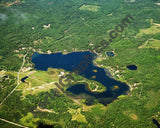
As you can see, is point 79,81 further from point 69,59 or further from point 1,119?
point 1,119

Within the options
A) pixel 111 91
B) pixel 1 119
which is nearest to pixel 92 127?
pixel 111 91

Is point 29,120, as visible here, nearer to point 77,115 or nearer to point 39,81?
point 77,115

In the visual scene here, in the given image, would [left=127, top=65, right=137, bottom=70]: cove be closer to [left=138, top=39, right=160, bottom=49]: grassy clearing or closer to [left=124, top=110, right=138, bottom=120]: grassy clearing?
[left=138, top=39, right=160, bottom=49]: grassy clearing

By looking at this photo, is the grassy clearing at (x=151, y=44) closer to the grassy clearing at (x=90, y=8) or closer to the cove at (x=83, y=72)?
the cove at (x=83, y=72)

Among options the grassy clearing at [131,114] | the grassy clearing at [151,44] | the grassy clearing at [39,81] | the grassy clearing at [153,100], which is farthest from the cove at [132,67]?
the grassy clearing at [39,81]

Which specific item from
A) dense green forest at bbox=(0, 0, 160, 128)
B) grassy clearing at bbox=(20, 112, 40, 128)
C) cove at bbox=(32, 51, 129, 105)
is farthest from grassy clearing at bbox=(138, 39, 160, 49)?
grassy clearing at bbox=(20, 112, 40, 128)

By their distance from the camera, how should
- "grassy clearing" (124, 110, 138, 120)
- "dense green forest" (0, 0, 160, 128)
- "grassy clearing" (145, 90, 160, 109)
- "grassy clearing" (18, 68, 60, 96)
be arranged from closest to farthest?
1. "grassy clearing" (124, 110, 138, 120)
2. "dense green forest" (0, 0, 160, 128)
3. "grassy clearing" (145, 90, 160, 109)
4. "grassy clearing" (18, 68, 60, 96)

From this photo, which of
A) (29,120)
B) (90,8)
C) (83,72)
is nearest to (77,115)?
(29,120)
